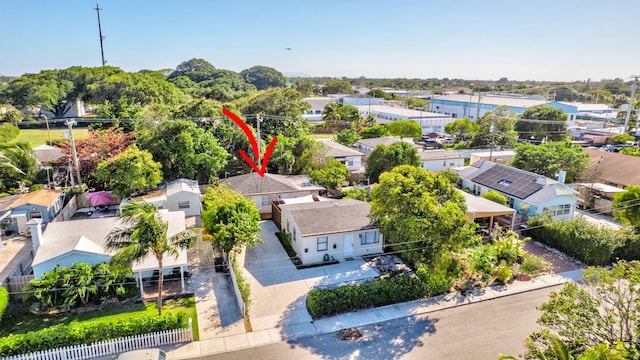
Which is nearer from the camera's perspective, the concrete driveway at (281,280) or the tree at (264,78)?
the concrete driveway at (281,280)

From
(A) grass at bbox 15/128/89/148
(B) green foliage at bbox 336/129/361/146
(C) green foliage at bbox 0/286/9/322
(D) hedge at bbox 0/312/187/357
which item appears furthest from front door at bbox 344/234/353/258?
(A) grass at bbox 15/128/89/148

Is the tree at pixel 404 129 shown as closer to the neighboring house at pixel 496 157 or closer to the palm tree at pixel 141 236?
the neighboring house at pixel 496 157

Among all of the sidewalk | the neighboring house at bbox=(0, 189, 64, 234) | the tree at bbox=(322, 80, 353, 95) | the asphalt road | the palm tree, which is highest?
the tree at bbox=(322, 80, 353, 95)

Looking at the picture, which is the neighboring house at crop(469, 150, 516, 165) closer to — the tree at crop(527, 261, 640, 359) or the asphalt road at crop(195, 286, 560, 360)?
the asphalt road at crop(195, 286, 560, 360)

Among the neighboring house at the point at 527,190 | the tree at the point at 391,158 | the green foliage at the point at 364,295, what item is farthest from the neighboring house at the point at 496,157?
the green foliage at the point at 364,295

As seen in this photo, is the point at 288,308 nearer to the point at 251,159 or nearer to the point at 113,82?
the point at 251,159

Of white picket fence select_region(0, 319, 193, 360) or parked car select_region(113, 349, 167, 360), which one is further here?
white picket fence select_region(0, 319, 193, 360)

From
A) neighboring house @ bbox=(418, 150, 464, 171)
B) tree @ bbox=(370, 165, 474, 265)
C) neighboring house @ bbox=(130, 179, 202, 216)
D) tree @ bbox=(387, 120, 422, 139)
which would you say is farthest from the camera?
tree @ bbox=(387, 120, 422, 139)
